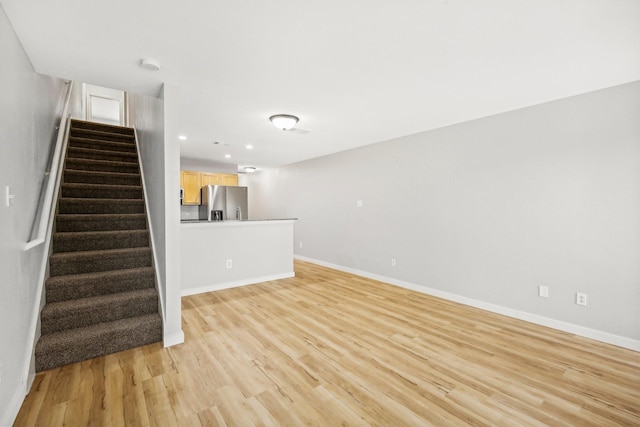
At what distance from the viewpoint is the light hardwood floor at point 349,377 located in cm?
172

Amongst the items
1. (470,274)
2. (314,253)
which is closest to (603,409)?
(470,274)

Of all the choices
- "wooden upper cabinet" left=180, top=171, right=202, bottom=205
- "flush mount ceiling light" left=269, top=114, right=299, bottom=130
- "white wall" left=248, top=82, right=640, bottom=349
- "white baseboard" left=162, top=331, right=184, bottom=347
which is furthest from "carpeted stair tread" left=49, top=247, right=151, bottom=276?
"wooden upper cabinet" left=180, top=171, right=202, bottom=205

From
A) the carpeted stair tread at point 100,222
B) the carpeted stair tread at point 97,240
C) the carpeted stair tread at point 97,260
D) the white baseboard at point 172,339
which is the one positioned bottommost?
the white baseboard at point 172,339

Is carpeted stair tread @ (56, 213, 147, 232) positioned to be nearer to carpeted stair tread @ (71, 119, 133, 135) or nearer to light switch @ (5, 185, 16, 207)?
light switch @ (5, 185, 16, 207)

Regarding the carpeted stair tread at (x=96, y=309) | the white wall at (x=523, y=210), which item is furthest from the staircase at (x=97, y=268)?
the white wall at (x=523, y=210)

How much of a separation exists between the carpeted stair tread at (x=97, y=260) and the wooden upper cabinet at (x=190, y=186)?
384 centimetres

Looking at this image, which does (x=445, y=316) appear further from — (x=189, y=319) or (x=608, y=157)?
(x=189, y=319)

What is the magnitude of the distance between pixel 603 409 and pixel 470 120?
3.11 meters

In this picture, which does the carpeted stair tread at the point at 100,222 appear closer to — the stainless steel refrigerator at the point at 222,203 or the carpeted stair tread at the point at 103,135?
the carpeted stair tread at the point at 103,135

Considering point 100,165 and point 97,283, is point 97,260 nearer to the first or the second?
point 97,283

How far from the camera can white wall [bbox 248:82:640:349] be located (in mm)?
2621

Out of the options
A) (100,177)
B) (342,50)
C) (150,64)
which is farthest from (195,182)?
(342,50)

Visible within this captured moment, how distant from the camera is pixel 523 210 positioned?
321 cm

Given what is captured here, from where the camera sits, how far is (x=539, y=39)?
6.22 feet
